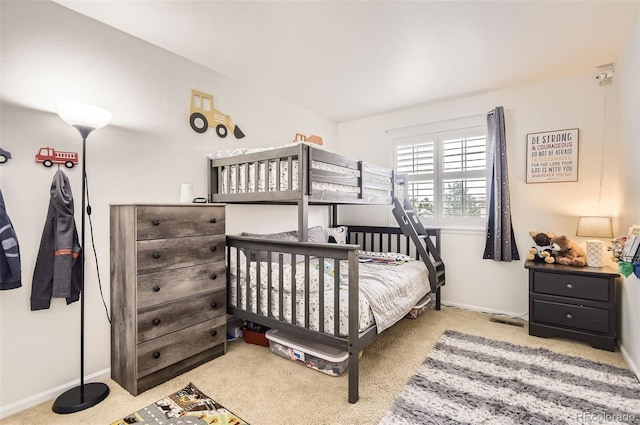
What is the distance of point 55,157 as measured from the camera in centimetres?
192

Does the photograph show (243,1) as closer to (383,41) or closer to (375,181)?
(383,41)

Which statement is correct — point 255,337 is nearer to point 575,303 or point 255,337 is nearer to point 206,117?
point 206,117

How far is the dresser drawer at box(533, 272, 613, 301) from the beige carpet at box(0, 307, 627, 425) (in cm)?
42

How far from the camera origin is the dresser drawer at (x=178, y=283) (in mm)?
1960

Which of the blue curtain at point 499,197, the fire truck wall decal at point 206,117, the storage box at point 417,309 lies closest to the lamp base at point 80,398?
the fire truck wall decal at point 206,117

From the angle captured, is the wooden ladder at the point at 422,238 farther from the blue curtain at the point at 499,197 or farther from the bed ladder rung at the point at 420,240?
the blue curtain at the point at 499,197

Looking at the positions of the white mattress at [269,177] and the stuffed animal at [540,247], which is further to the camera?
the stuffed animal at [540,247]

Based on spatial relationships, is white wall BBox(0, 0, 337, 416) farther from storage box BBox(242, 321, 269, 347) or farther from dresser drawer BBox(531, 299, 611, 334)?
dresser drawer BBox(531, 299, 611, 334)

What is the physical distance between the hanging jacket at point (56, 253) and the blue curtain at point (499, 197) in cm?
366

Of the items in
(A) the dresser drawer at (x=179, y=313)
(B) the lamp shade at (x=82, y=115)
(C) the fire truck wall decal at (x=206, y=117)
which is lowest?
Result: (A) the dresser drawer at (x=179, y=313)

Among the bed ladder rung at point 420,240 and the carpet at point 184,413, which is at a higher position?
the bed ladder rung at point 420,240

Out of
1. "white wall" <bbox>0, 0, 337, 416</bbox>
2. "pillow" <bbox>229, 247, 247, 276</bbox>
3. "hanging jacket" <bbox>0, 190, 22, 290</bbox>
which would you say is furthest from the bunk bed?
"hanging jacket" <bbox>0, 190, 22, 290</bbox>

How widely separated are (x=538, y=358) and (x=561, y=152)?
199 cm

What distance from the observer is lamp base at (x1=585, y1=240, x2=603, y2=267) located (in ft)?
8.94
